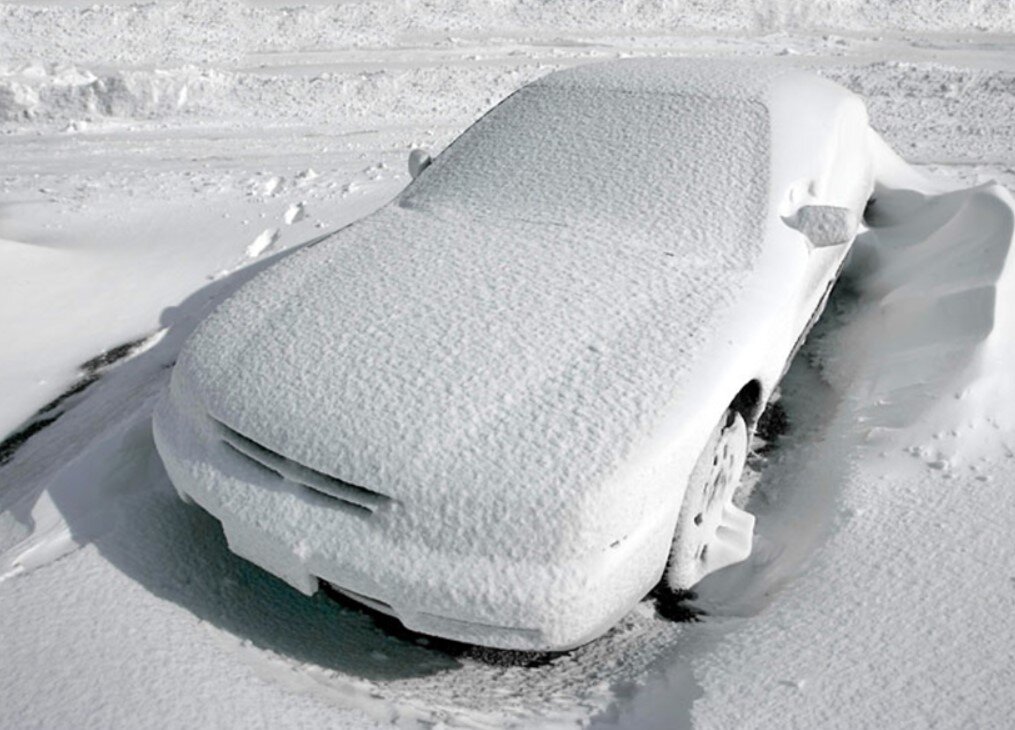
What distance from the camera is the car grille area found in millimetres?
2342

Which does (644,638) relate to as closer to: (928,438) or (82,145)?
(928,438)

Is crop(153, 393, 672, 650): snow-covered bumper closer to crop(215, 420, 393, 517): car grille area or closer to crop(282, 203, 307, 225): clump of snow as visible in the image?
crop(215, 420, 393, 517): car grille area

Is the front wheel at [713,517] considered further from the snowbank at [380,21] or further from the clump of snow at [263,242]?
the snowbank at [380,21]

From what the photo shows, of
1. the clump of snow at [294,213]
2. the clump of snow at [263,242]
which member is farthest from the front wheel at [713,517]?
the clump of snow at [294,213]

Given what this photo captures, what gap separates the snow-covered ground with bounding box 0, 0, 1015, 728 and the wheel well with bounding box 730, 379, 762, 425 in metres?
0.37

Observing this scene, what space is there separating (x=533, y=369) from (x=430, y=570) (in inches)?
24.0

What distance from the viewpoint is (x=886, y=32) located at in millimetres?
10758

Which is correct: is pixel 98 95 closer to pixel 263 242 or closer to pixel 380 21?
pixel 380 21

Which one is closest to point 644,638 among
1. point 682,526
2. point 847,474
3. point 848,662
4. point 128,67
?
point 682,526

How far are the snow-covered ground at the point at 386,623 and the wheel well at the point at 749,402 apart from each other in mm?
370

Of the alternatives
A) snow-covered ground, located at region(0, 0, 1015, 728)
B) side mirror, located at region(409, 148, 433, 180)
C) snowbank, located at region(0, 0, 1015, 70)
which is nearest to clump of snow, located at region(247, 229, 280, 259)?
snow-covered ground, located at region(0, 0, 1015, 728)

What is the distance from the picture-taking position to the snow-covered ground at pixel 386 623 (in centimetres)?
231

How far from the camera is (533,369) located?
252 centimetres

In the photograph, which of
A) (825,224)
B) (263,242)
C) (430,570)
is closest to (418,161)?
(263,242)
